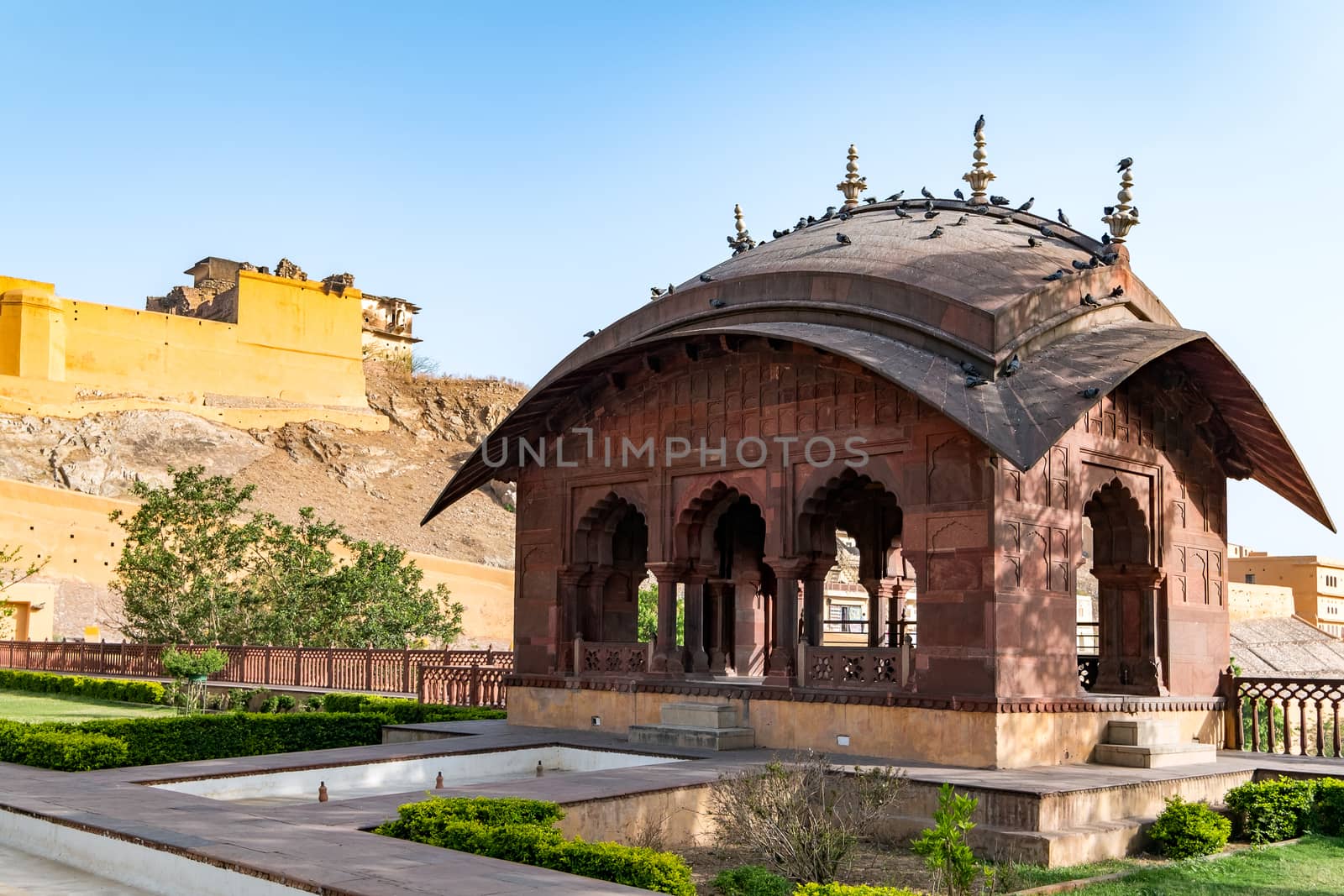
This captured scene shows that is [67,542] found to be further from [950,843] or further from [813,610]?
[950,843]

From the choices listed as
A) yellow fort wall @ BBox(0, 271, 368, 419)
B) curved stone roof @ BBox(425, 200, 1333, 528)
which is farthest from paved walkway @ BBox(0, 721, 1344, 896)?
yellow fort wall @ BBox(0, 271, 368, 419)

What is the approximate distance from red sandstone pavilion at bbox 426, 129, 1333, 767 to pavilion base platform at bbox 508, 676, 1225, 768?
29 millimetres

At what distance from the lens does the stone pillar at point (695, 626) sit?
15.2 meters

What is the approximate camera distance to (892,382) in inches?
462

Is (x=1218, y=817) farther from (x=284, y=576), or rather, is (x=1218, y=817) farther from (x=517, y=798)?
(x=284, y=576)

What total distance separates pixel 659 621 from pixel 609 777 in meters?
4.18

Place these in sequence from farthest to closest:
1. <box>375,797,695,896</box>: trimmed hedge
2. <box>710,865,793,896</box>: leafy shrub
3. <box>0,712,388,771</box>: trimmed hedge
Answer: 1. <box>0,712,388,771</box>: trimmed hedge
2. <box>710,865,793,896</box>: leafy shrub
3. <box>375,797,695,896</box>: trimmed hedge

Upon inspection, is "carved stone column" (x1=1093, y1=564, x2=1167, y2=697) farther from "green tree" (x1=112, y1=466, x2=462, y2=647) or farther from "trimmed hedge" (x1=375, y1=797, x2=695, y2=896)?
"green tree" (x1=112, y1=466, x2=462, y2=647)

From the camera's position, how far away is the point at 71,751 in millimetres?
11742

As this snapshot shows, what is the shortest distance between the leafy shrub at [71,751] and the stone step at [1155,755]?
9445mm

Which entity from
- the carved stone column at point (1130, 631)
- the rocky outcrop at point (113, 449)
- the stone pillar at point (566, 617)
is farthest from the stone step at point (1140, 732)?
the rocky outcrop at point (113, 449)

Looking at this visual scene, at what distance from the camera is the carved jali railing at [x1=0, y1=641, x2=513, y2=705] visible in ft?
73.7

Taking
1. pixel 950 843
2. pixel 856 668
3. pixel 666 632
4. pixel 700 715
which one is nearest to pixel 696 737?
pixel 700 715

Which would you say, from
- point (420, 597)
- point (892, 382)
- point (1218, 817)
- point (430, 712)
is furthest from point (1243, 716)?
point (420, 597)
